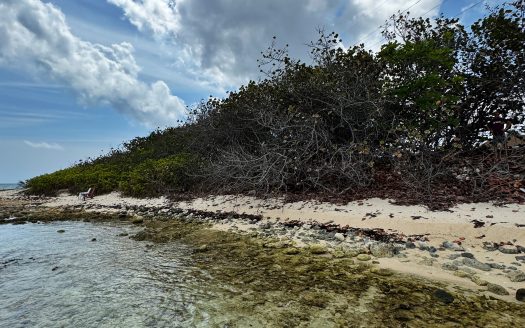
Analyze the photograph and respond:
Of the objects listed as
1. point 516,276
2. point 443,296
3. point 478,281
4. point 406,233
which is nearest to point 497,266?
point 516,276

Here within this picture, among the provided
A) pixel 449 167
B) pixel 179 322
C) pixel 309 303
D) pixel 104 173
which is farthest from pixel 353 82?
pixel 104 173

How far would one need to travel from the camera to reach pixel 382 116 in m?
12.6

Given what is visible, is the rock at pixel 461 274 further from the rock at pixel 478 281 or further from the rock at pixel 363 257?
the rock at pixel 363 257

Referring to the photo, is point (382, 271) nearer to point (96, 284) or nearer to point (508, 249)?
point (508, 249)

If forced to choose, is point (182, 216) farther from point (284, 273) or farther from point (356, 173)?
point (284, 273)

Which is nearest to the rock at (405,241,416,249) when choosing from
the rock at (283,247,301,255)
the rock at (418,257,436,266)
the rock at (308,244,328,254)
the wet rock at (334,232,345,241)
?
the rock at (418,257,436,266)

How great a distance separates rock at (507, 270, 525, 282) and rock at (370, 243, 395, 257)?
68.5 inches

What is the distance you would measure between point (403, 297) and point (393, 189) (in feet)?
21.5

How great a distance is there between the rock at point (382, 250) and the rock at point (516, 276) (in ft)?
5.71

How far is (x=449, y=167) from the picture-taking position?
11.2m

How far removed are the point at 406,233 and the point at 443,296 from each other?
3.30m

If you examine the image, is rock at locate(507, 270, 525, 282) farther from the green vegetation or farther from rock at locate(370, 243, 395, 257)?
the green vegetation

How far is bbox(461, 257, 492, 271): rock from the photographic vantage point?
5.13 m

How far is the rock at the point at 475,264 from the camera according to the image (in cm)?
513
